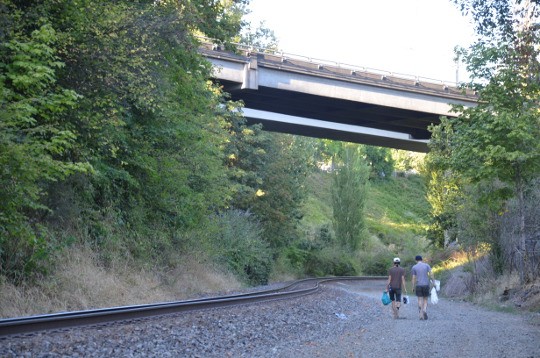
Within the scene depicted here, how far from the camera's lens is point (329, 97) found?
4350 centimetres

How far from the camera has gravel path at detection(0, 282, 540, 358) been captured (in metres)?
8.77

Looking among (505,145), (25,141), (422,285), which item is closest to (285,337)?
(25,141)

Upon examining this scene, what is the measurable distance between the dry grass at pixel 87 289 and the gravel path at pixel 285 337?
301cm

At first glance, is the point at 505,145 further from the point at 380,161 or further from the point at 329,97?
the point at 380,161

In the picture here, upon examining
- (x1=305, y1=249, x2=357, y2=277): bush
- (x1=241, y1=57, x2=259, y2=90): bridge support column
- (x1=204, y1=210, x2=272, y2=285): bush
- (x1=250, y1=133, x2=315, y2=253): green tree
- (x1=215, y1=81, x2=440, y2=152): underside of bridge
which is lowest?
(x1=305, y1=249, x2=357, y2=277): bush

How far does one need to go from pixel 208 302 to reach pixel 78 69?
21.4ft

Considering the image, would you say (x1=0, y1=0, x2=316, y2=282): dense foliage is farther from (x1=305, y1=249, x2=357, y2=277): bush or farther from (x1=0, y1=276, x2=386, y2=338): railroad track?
(x1=305, y1=249, x2=357, y2=277): bush

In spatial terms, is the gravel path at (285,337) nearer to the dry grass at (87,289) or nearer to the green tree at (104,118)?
the dry grass at (87,289)

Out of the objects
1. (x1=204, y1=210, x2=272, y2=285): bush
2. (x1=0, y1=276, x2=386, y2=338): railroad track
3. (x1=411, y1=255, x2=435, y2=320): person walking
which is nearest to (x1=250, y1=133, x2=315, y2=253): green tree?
(x1=204, y1=210, x2=272, y2=285): bush

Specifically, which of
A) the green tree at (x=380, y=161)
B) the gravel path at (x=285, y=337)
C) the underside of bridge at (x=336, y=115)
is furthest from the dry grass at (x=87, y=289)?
the green tree at (x=380, y=161)

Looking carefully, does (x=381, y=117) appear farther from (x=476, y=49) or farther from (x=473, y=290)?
(x=476, y=49)

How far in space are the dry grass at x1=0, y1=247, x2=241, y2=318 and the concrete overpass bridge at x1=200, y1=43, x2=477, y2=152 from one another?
829 inches

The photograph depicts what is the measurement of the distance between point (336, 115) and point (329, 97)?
5.20 m

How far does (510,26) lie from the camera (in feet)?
49.6
